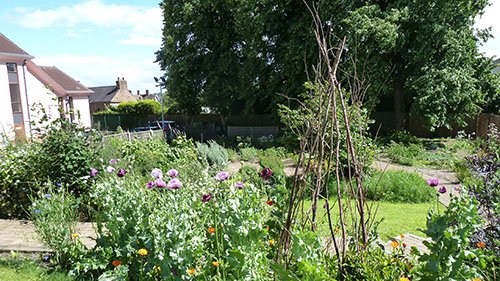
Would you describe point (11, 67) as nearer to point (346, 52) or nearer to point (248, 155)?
point (248, 155)

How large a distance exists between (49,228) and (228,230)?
234 cm

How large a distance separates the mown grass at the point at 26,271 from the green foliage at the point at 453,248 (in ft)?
10.6

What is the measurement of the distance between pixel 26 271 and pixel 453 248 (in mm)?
3979

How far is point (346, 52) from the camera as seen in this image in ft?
48.6

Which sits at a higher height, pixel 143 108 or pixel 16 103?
pixel 16 103

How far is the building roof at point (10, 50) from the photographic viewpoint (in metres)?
22.3

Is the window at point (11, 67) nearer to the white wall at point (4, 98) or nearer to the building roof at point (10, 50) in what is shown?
the white wall at point (4, 98)

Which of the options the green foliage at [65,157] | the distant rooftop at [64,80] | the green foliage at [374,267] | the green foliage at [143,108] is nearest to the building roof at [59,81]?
the distant rooftop at [64,80]

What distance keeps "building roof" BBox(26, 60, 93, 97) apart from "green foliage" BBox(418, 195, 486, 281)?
29.7 m

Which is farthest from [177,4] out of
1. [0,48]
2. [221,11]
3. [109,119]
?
[109,119]

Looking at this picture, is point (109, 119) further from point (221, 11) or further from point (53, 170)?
point (53, 170)

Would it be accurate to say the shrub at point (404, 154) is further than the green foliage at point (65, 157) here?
Yes

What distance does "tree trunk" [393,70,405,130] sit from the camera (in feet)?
59.5

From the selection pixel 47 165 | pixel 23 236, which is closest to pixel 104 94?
pixel 47 165
